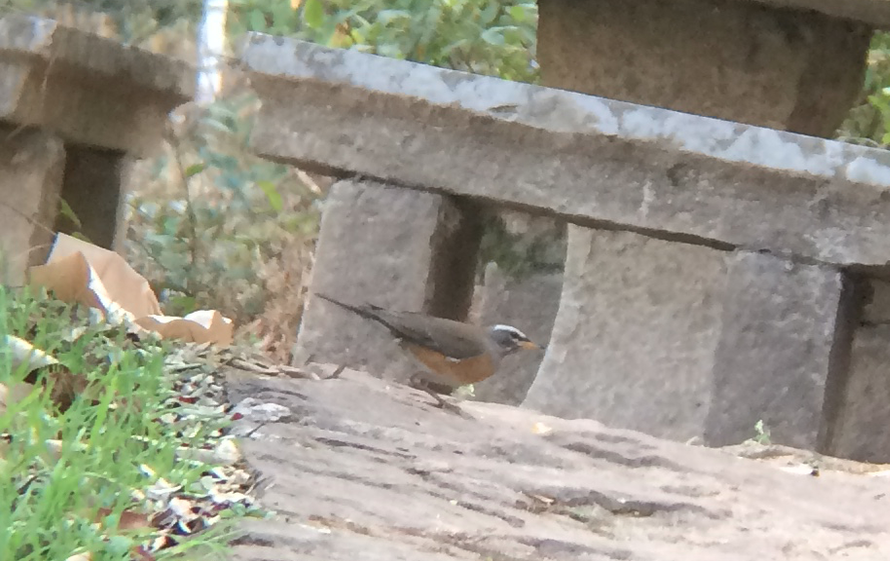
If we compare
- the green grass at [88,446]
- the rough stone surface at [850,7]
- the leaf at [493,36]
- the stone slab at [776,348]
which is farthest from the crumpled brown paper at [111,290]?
the leaf at [493,36]

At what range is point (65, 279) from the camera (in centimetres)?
239

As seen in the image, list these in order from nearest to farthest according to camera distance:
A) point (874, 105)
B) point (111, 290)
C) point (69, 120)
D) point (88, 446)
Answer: point (88, 446), point (111, 290), point (69, 120), point (874, 105)

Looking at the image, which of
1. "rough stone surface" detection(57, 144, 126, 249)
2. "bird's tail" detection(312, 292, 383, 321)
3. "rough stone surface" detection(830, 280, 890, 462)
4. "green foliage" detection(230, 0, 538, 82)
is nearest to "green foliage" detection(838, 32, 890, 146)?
"rough stone surface" detection(830, 280, 890, 462)

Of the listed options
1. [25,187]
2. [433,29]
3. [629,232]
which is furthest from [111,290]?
[433,29]

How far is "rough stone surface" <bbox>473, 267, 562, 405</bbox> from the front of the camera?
384 cm

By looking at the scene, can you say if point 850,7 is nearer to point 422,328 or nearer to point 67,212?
point 422,328

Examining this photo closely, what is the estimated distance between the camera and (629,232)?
9.41ft

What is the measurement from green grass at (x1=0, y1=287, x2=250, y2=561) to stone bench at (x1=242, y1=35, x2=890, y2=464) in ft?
2.66

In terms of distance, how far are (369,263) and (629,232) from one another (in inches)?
27.9

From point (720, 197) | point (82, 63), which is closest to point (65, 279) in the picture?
point (82, 63)

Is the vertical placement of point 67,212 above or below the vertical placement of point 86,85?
below

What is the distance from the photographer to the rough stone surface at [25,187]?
2.92 meters

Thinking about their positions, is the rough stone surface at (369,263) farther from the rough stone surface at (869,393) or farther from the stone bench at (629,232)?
the rough stone surface at (869,393)

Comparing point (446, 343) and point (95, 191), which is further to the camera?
point (95, 191)
